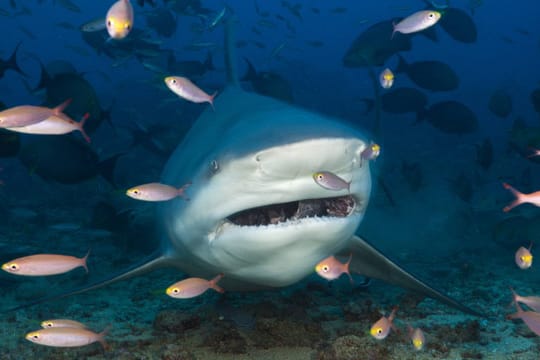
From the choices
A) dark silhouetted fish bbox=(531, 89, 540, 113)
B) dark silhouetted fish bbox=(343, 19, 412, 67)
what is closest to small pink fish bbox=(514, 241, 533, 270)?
dark silhouetted fish bbox=(531, 89, 540, 113)

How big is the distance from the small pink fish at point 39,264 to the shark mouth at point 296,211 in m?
1.24

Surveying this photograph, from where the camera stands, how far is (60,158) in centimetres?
577

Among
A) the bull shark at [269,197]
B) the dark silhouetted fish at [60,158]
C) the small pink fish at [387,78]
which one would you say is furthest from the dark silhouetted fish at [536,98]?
the dark silhouetted fish at [60,158]

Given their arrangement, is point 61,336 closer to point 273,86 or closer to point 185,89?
point 185,89

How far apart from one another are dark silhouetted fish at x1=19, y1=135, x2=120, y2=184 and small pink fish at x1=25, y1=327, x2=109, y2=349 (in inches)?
143

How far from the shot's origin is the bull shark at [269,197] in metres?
2.31

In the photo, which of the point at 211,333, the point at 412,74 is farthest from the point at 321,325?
the point at 412,74

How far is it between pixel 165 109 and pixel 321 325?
19356 mm

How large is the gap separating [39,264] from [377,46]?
7289mm

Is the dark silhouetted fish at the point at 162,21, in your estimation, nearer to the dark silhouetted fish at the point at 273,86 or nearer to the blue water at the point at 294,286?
the blue water at the point at 294,286

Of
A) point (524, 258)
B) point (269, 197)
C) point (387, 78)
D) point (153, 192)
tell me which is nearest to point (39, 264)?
point (153, 192)

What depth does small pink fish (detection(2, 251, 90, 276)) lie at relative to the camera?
9.27 ft

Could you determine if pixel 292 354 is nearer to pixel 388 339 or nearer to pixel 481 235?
pixel 388 339

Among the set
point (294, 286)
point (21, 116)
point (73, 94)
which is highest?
point (21, 116)
